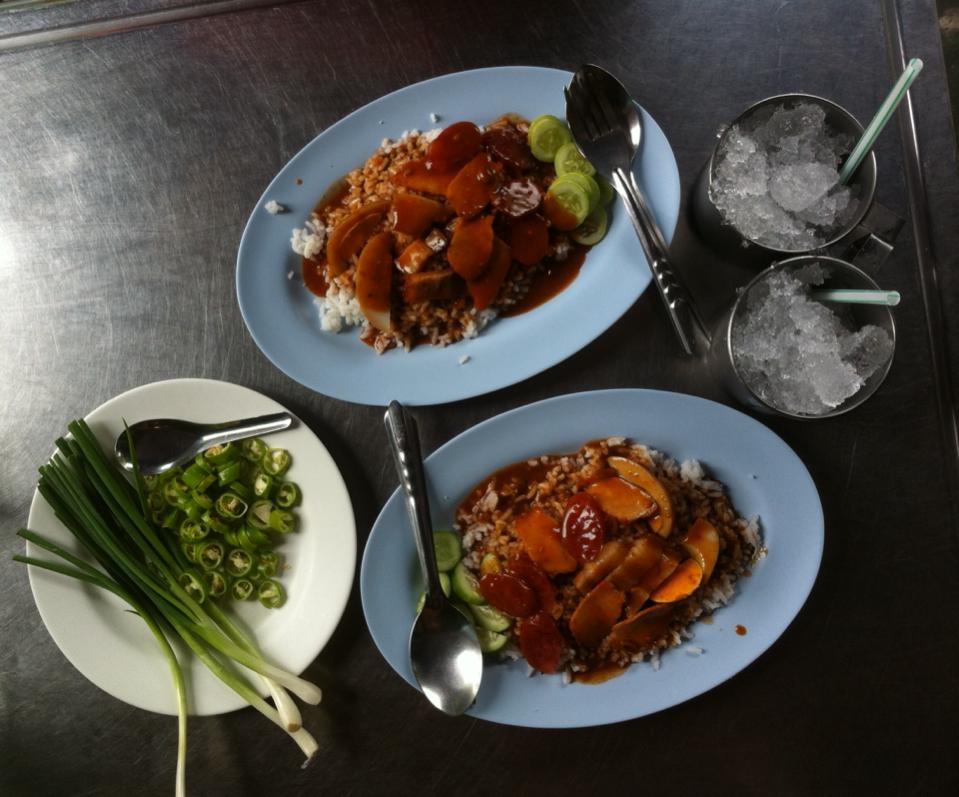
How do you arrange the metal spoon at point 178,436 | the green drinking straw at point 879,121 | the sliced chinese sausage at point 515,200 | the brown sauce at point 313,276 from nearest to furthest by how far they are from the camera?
the green drinking straw at point 879,121 < the sliced chinese sausage at point 515,200 < the metal spoon at point 178,436 < the brown sauce at point 313,276

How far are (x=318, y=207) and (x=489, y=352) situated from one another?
0.73 metres

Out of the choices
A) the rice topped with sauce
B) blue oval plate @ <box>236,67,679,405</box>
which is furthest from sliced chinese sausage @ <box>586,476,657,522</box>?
blue oval plate @ <box>236,67,679,405</box>

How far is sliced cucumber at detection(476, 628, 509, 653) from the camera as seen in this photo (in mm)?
1970

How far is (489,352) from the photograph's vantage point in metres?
2.05

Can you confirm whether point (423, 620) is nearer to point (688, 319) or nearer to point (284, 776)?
point (284, 776)

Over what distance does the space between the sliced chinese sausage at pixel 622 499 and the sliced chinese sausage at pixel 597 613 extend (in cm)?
19

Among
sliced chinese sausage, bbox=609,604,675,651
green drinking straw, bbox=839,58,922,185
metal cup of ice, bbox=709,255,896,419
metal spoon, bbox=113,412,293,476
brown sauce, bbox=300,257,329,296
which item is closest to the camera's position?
green drinking straw, bbox=839,58,922,185

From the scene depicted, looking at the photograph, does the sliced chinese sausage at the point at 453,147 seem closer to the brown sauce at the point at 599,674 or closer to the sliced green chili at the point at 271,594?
the sliced green chili at the point at 271,594

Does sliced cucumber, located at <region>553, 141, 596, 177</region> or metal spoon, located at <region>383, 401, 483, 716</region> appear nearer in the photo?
metal spoon, located at <region>383, 401, 483, 716</region>

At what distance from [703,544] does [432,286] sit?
1.05m

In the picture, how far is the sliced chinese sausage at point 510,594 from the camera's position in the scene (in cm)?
190

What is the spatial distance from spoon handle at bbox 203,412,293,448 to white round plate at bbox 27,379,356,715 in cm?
3

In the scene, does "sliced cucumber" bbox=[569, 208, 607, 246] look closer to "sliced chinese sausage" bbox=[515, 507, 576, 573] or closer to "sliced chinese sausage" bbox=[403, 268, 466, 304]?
"sliced chinese sausage" bbox=[403, 268, 466, 304]

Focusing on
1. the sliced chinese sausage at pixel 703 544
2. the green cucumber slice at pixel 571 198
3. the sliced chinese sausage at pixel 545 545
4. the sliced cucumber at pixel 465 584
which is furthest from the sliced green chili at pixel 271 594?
the green cucumber slice at pixel 571 198
